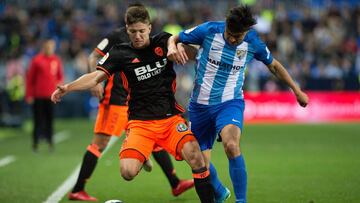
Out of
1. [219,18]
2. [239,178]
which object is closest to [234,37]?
[239,178]

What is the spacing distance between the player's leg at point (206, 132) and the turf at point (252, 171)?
2.39ft

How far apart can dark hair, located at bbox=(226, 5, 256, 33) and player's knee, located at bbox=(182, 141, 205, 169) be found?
125 centimetres

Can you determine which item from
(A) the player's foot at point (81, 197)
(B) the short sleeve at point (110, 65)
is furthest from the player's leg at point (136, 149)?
(A) the player's foot at point (81, 197)

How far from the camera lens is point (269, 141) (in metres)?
16.4

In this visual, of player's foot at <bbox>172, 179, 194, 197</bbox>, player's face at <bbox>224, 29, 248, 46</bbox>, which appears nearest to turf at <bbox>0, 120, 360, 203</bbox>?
player's foot at <bbox>172, 179, 194, 197</bbox>

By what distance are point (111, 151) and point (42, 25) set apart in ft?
41.0

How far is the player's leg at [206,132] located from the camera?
7.93m

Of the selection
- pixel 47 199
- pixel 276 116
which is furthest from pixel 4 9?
pixel 47 199

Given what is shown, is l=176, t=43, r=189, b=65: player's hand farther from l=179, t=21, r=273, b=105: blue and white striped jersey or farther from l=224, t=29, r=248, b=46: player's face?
l=224, t=29, r=248, b=46: player's face

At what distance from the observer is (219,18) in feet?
88.2

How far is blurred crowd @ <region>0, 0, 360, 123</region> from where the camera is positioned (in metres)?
24.5

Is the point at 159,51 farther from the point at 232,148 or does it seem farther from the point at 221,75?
the point at 232,148

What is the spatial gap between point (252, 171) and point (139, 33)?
4.40 m

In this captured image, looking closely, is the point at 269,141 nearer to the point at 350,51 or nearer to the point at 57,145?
the point at 57,145
